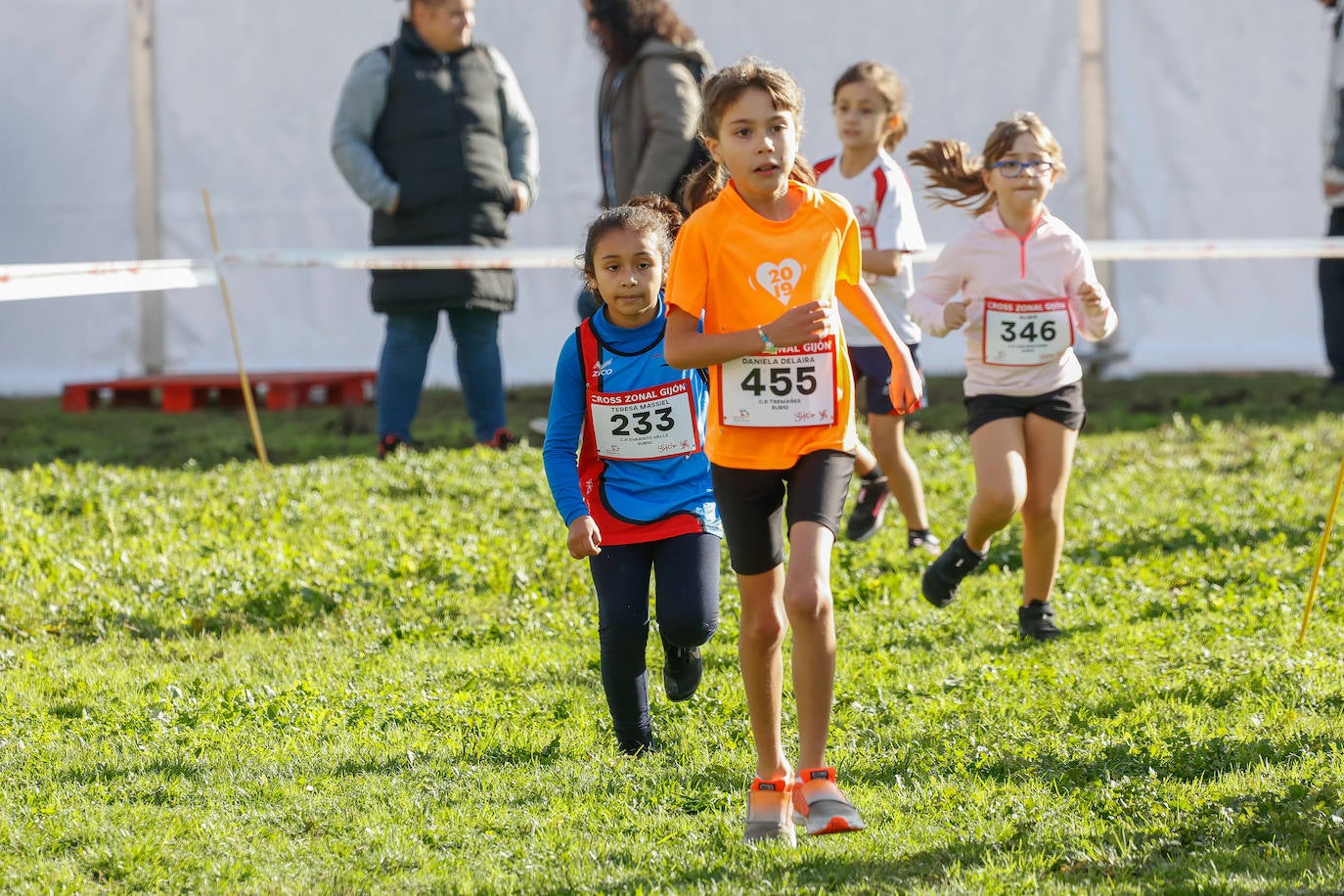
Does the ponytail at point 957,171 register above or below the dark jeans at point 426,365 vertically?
above

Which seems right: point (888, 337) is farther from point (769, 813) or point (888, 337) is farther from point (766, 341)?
point (769, 813)

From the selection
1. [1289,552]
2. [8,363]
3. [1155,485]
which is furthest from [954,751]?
[8,363]

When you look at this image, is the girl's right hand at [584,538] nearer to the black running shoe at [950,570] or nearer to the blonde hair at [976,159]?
the black running shoe at [950,570]

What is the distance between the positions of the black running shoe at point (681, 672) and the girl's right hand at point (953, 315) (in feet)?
4.92

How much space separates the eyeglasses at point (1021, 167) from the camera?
5.46 metres

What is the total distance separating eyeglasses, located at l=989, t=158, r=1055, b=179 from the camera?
5.46m

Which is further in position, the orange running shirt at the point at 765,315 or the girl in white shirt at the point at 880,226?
the girl in white shirt at the point at 880,226

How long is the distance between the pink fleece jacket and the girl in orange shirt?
1.62m

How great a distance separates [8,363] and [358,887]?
12.0 metres

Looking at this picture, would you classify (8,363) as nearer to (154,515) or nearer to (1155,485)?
Result: (154,515)

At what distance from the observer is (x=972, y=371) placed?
5602 mm

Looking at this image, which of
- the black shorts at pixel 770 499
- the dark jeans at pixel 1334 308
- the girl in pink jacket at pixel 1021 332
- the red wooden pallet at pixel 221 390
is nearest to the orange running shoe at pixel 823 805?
the black shorts at pixel 770 499

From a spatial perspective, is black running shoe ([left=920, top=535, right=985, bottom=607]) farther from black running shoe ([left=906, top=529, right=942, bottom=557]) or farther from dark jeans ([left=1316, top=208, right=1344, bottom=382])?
dark jeans ([left=1316, top=208, right=1344, bottom=382])

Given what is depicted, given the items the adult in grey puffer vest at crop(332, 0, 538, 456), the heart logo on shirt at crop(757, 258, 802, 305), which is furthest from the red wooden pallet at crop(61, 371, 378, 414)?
the heart logo on shirt at crop(757, 258, 802, 305)
